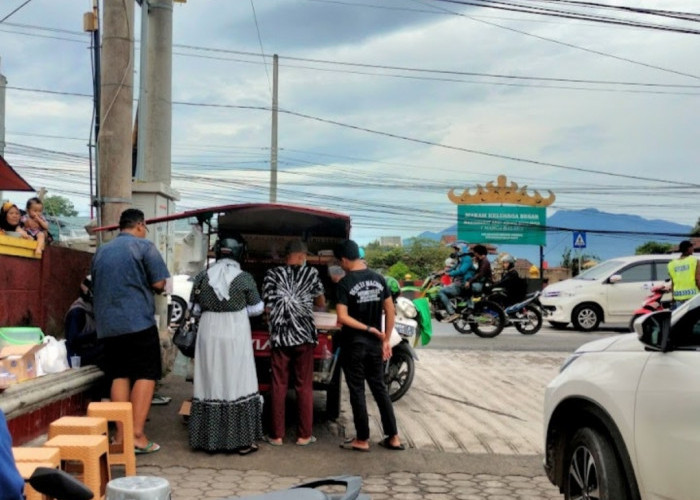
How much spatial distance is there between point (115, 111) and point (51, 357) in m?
2.56

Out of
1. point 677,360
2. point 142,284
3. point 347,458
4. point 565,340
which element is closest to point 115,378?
point 142,284

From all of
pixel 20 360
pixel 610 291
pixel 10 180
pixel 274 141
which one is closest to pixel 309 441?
pixel 20 360

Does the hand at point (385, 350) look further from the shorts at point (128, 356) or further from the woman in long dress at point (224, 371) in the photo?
the shorts at point (128, 356)

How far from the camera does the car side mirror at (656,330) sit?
3400 millimetres

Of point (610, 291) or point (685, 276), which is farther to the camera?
point (610, 291)

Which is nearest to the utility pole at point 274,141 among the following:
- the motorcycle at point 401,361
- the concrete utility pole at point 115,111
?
the motorcycle at point 401,361

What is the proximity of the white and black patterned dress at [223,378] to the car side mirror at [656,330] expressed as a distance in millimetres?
3478

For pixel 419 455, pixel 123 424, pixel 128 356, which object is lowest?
pixel 419 455

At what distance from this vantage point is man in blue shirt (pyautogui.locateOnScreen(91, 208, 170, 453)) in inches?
235

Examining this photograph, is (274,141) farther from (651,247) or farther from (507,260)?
(651,247)

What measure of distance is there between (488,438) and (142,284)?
11.1 feet

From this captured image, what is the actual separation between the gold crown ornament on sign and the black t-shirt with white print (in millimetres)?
28801

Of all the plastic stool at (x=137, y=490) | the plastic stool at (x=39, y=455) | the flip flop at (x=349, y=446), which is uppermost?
the plastic stool at (x=137, y=490)

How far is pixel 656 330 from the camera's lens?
3473 millimetres
